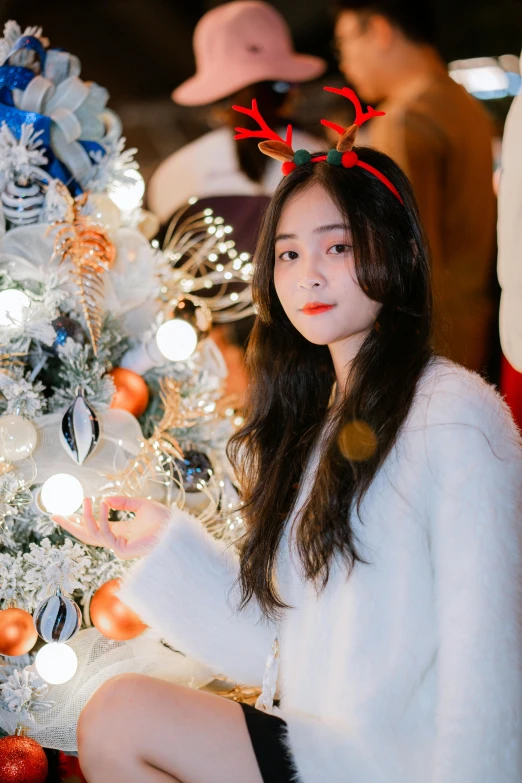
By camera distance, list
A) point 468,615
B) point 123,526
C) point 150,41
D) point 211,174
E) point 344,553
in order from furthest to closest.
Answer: point 150,41 → point 211,174 → point 123,526 → point 344,553 → point 468,615

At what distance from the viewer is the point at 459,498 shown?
102cm

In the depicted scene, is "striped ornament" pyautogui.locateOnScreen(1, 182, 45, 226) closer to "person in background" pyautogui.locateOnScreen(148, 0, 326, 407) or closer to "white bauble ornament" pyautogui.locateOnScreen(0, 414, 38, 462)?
"white bauble ornament" pyautogui.locateOnScreen(0, 414, 38, 462)

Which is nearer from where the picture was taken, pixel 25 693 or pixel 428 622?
pixel 428 622

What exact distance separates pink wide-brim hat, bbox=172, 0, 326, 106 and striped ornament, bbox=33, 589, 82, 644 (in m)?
1.81

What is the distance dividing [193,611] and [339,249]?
1.99 feet

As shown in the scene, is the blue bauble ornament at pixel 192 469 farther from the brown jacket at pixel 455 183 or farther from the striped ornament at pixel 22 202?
the brown jacket at pixel 455 183

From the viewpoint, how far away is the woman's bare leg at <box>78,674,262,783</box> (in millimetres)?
1011

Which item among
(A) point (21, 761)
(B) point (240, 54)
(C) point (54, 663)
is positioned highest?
(B) point (240, 54)

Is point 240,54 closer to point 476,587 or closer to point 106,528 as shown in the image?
point 106,528

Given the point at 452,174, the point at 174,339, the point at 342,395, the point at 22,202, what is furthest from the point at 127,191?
the point at 452,174

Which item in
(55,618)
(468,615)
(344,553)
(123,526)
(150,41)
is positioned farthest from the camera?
(150,41)

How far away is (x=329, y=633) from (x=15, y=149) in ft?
3.05

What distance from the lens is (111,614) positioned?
131 cm

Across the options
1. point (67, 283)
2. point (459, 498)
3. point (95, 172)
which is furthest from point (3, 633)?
point (95, 172)
